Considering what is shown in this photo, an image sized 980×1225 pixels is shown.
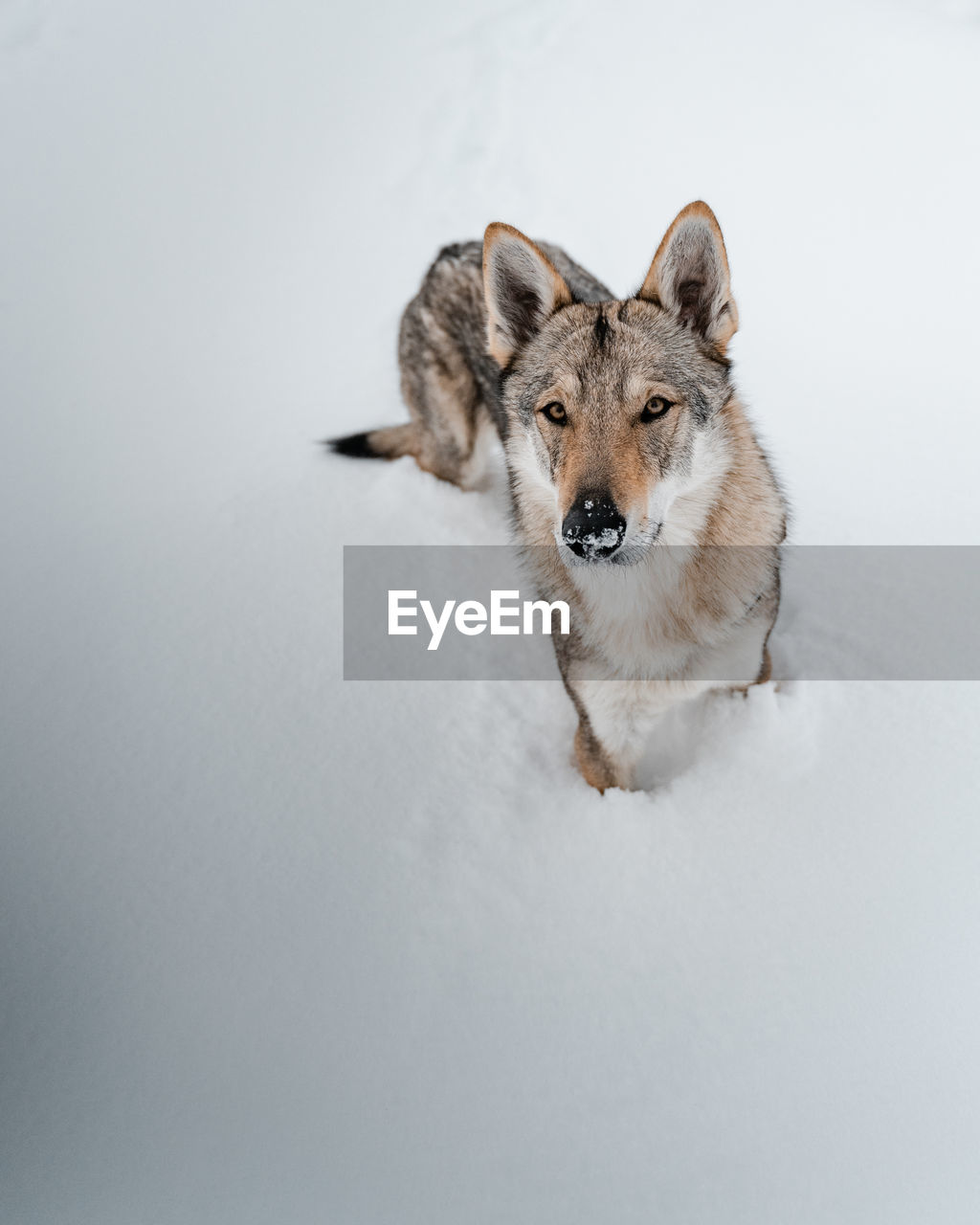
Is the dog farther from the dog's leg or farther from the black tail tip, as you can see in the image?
the black tail tip

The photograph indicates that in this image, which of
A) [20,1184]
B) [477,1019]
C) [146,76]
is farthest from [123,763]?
[146,76]

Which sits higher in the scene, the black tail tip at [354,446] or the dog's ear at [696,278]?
the dog's ear at [696,278]

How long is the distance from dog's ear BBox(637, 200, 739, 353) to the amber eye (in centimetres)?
41

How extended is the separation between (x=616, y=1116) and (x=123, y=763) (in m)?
1.78

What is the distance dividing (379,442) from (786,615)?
1.84m

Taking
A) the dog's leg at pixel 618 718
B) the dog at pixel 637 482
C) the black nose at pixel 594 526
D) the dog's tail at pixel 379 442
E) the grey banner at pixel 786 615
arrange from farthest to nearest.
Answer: the dog's tail at pixel 379 442, the grey banner at pixel 786 615, the dog's leg at pixel 618 718, the dog at pixel 637 482, the black nose at pixel 594 526

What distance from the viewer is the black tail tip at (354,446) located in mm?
3242

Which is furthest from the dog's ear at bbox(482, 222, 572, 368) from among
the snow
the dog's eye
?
the snow

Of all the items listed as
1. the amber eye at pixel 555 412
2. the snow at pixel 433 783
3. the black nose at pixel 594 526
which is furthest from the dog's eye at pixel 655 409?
the snow at pixel 433 783

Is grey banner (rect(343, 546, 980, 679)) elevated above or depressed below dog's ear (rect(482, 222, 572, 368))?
below

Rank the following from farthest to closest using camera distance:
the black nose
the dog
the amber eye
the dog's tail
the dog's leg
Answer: the dog's tail → the dog's leg → the amber eye → the dog → the black nose

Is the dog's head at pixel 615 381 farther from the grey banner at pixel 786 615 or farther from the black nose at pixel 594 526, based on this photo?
the grey banner at pixel 786 615

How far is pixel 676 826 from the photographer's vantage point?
2.15 meters

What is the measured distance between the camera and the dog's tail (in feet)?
10.6
